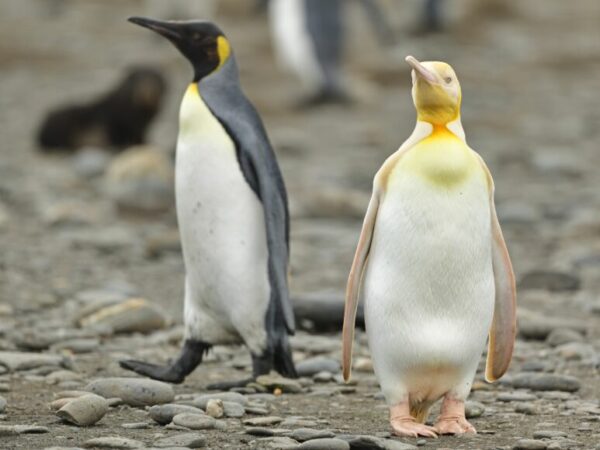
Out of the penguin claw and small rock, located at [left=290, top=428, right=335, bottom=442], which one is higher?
small rock, located at [left=290, top=428, right=335, bottom=442]

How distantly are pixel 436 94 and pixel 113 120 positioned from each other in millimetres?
8518

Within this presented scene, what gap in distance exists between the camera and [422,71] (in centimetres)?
422

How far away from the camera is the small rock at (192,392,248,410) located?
4711mm

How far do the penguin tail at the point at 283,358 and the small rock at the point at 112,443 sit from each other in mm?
1356

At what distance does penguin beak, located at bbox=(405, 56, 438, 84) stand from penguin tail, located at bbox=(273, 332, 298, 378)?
1410 millimetres

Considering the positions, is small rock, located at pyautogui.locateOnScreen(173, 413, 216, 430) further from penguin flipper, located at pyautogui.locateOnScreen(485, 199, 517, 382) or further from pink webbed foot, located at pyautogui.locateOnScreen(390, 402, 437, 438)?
penguin flipper, located at pyautogui.locateOnScreen(485, 199, 517, 382)

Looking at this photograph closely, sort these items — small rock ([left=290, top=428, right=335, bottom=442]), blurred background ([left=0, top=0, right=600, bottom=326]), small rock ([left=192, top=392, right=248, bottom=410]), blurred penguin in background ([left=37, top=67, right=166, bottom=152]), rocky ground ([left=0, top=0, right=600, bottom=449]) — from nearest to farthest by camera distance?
small rock ([left=290, top=428, right=335, bottom=442]) → rocky ground ([left=0, top=0, right=600, bottom=449]) → small rock ([left=192, top=392, right=248, bottom=410]) → blurred background ([left=0, top=0, right=600, bottom=326]) → blurred penguin in background ([left=37, top=67, right=166, bottom=152])

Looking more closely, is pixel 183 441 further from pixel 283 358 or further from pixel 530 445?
pixel 283 358

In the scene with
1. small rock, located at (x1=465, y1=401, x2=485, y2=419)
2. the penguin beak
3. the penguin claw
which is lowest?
the penguin claw

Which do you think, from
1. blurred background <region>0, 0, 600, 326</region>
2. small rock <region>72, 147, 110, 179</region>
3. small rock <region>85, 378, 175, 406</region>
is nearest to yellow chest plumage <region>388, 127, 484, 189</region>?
small rock <region>85, 378, 175, 406</region>

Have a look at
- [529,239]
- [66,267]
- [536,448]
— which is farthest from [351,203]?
[536,448]

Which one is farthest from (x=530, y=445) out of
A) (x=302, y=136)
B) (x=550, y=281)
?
(x=302, y=136)

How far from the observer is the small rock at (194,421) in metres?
4.34

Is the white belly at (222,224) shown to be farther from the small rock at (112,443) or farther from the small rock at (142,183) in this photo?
the small rock at (142,183)
